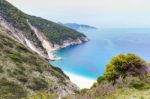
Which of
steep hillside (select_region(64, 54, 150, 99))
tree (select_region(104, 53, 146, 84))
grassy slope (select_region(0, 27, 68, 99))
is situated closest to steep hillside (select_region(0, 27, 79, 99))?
grassy slope (select_region(0, 27, 68, 99))

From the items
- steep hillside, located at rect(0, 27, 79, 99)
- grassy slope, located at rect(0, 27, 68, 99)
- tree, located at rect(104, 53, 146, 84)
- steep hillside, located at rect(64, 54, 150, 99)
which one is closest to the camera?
steep hillside, located at rect(64, 54, 150, 99)

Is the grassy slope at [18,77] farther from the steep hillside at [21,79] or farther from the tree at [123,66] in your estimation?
the tree at [123,66]

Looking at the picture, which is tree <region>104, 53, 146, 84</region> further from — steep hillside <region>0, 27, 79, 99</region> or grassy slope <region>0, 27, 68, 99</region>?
grassy slope <region>0, 27, 68, 99</region>

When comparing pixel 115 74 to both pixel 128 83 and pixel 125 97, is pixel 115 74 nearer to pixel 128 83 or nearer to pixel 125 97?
pixel 128 83

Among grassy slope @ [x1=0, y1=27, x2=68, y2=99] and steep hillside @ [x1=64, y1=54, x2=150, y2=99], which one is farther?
grassy slope @ [x1=0, y1=27, x2=68, y2=99]

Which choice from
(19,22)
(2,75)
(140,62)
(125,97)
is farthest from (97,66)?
(125,97)

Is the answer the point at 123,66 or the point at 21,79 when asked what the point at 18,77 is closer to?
the point at 21,79

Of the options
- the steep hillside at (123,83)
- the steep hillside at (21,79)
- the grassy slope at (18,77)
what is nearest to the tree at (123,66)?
the steep hillside at (123,83)
